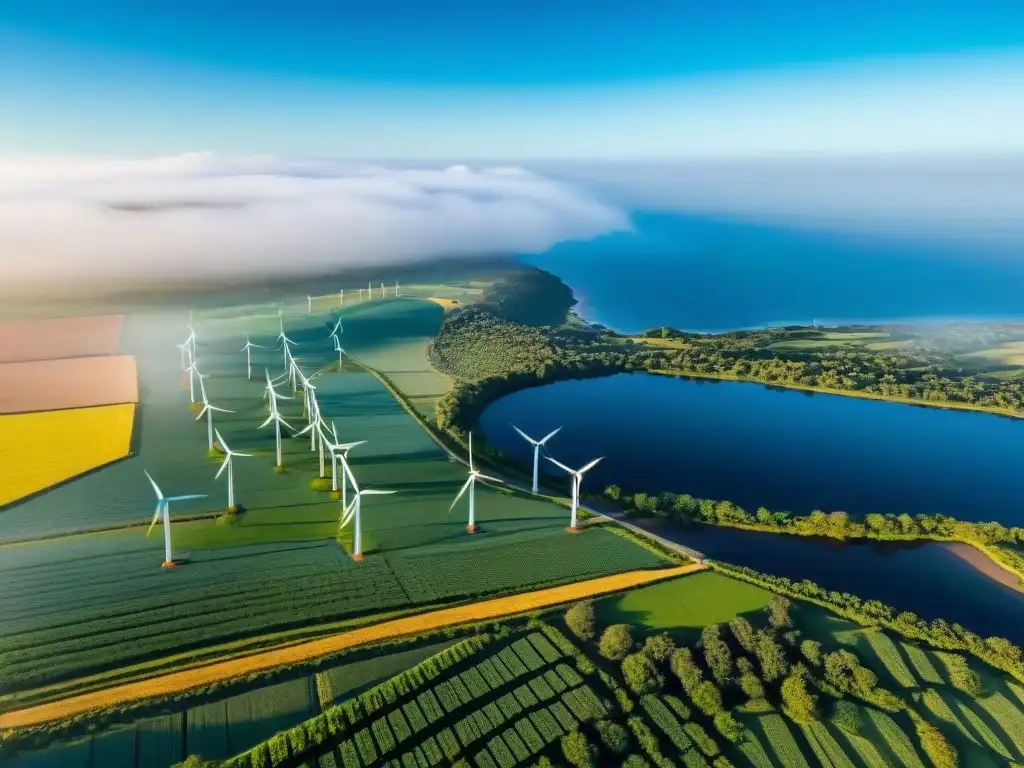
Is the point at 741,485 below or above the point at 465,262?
below

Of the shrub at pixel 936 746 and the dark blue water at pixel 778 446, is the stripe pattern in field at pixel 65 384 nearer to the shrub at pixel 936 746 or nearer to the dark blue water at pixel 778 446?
the dark blue water at pixel 778 446

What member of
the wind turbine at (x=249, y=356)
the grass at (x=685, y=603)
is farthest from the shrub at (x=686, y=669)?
the wind turbine at (x=249, y=356)

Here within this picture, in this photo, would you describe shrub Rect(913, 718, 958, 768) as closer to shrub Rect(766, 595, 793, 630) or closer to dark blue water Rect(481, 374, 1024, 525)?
shrub Rect(766, 595, 793, 630)

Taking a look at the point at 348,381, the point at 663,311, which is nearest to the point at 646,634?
the point at 348,381

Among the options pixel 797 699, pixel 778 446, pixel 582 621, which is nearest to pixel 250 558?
pixel 582 621

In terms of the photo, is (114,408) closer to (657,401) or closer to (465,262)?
(657,401)

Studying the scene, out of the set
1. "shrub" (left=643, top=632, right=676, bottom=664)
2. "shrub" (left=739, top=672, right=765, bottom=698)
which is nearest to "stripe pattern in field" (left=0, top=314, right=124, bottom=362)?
"shrub" (left=643, top=632, right=676, bottom=664)

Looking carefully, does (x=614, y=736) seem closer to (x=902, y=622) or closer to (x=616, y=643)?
(x=616, y=643)
